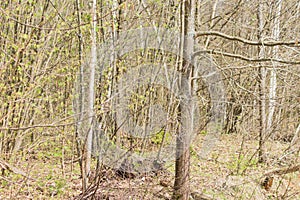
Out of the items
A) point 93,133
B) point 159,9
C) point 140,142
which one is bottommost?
point 140,142

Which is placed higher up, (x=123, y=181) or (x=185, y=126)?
(x=185, y=126)

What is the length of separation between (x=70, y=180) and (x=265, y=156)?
172 inches

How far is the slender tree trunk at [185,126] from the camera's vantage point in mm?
4367

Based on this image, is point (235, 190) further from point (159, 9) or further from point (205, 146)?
point (159, 9)

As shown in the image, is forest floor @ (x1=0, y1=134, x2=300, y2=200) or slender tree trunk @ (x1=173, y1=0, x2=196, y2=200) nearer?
forest floor @ (x1=0, y1=134, x2=300, y2=200)

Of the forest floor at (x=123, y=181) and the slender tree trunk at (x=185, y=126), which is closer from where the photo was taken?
the forest floor at (x=123, y=181)

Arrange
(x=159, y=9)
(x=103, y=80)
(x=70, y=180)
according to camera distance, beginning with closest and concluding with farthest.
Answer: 1. (x=70, y=180)
2. (x=103, y=80)
3. (x=159, y=9)

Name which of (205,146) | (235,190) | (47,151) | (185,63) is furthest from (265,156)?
(47,151)

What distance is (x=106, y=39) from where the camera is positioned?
5.58 metres

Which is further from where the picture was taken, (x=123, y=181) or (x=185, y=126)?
(x=185, y=126)

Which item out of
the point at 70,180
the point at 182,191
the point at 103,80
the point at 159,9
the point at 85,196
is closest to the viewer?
the point at 85,196

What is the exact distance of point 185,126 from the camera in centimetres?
443

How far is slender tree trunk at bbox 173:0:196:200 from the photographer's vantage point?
14.3 feet

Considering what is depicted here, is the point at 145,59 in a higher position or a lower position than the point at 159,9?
lower
